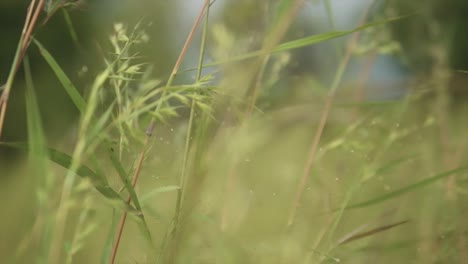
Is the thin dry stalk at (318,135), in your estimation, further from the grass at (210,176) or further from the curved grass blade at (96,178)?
the curved grass blade at (96,178)

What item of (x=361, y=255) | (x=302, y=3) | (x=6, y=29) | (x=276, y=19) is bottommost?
(x=361, y=255)

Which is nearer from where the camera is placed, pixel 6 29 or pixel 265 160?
pixel 265 160

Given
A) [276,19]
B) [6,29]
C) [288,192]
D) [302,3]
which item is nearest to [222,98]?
[276,19]

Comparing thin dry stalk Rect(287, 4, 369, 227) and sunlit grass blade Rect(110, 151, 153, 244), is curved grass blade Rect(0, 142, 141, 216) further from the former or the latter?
thin dry stalk Rect(287, 4, 369, 227)

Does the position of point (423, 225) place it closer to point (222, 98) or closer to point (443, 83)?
point (443, 83)

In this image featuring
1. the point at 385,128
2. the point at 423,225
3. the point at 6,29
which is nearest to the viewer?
the point at 423,225

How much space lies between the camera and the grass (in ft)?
2.26

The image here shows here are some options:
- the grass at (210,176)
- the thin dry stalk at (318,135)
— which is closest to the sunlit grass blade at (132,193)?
the grass at (210,176)

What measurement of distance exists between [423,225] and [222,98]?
1.61 ft

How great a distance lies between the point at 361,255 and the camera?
39.2 inches

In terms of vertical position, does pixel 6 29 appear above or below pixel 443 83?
above

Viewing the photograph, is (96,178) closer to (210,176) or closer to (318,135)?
(210,176)

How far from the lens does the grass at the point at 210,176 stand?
2.26 ft

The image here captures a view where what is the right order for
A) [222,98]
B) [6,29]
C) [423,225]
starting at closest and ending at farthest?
[222,98]
[423,225]
[6,29]
